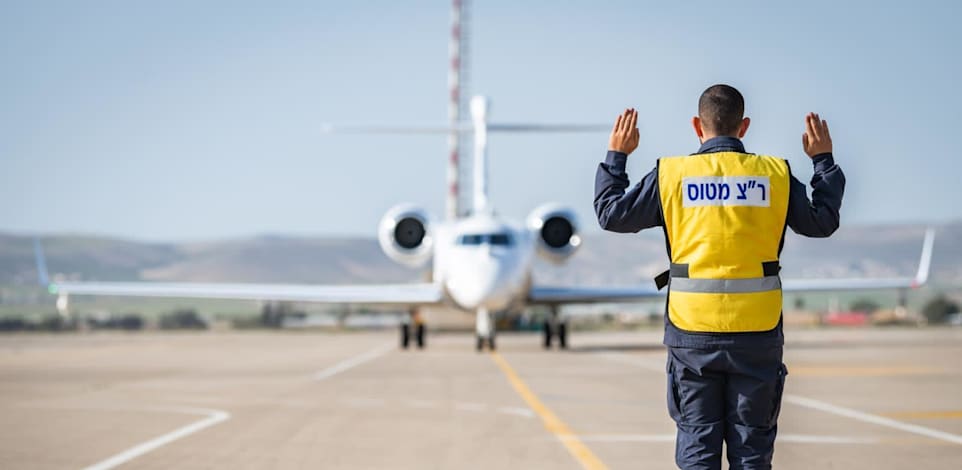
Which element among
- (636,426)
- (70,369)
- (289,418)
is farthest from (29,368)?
(636,426)

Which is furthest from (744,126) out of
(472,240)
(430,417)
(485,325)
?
(485,325)

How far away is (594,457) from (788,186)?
434 centimetres

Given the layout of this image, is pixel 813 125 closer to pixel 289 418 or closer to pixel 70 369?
pixel 289 418

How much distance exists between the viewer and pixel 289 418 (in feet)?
39.9

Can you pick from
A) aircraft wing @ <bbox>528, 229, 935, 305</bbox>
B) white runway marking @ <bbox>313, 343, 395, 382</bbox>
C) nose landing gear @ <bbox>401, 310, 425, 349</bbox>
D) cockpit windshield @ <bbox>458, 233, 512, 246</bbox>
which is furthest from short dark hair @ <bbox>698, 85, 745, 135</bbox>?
nose landing gear @ <bbox>401, 310, 425, 349</bbox>

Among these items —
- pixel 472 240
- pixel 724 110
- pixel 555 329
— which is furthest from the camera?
pixel 555 329

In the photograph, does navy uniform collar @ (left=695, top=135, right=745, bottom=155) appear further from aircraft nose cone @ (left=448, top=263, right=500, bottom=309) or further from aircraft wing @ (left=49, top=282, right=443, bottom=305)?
aircraft wing @ (left=49, top=282, right=443, bottom=305)

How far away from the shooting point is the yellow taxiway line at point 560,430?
8742 millimetres

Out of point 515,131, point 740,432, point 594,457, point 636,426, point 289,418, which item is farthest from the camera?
point 515,131

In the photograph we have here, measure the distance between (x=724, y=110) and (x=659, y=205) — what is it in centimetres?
47

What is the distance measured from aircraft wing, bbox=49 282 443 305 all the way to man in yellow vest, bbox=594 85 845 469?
86.4 ft

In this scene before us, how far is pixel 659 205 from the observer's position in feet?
16.4

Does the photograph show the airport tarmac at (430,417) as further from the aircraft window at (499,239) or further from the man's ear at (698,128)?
the aircraft window at (499,239)

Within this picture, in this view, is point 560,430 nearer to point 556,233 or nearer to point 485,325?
point 485,325
